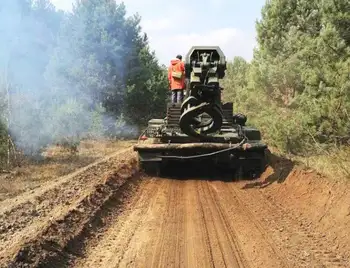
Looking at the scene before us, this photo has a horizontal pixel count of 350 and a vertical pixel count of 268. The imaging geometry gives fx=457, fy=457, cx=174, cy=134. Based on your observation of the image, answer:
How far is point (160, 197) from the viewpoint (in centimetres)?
891

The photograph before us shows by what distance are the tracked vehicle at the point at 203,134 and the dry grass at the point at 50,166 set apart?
2.43 metres

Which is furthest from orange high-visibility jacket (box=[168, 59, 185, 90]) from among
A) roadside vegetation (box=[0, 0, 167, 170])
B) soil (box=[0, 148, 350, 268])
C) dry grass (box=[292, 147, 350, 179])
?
roadside vegetation (box=[0, 0, 167, 170])

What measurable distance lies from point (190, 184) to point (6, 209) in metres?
4.43

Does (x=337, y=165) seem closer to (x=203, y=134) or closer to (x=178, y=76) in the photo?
(x=203, y=134)

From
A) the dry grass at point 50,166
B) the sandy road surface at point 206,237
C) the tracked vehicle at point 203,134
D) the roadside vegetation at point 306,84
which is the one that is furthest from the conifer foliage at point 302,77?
the dry grass at point 50,166

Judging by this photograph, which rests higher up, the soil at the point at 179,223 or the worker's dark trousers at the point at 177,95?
the worker's dark trousers at the point at 177,95

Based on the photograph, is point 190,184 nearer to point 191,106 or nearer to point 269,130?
point 191,106

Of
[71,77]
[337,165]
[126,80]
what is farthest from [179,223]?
[126,80]

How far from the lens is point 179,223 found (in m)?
6.89

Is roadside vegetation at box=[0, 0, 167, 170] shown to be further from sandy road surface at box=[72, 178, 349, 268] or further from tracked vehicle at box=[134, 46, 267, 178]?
sandy road surface at box=[72, 178, 349, 268]

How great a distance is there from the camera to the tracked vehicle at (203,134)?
30.2 ft

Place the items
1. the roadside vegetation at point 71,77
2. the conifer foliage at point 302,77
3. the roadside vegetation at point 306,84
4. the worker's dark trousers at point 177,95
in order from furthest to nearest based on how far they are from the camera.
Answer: the roadside vegetation at point 71,77, the worker's dark trousers at point 177,95, the conifer foliage at point 302,77, the roadside vegetation at point 306,84

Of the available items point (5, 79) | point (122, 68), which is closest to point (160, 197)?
point (5, 79)

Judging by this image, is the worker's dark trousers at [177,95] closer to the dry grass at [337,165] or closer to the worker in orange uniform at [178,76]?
the worker in orange uniform at [178,76]
